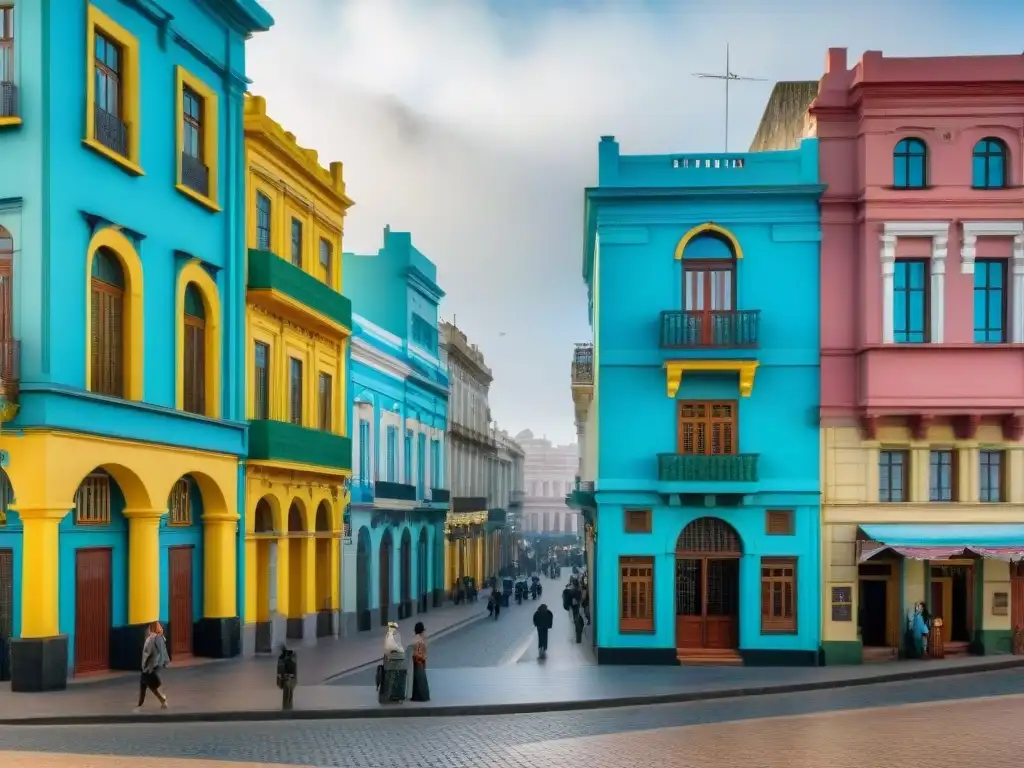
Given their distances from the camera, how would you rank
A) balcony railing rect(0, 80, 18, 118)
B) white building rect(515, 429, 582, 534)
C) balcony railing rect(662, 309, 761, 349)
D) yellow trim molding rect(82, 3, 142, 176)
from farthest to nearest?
white building rect(515, 429, 582, 534), balcony railing rect(662, 309, 761, 349), yellow trim molding rect(82, 3, 142, 176), balcony railing rect(0, 80, 18, 118)

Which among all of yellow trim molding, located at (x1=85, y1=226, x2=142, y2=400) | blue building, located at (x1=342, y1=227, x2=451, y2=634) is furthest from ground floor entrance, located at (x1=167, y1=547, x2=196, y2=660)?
blue building, located at (x1=342, y1=227, x2=451, y2=634)

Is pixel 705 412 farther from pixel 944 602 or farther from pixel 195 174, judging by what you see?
pixel 195 174

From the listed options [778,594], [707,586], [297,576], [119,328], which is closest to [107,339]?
[119,328]

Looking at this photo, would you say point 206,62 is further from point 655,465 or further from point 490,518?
point 490,518

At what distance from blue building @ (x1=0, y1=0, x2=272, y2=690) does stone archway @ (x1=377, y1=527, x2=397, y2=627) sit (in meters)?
13.9

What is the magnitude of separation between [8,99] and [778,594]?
1721 centimetres

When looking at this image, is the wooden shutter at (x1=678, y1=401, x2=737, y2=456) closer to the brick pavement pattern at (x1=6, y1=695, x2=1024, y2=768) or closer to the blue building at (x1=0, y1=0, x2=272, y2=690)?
the brick pavement pattern at (x1=6, y1=695, x2=1024, y2=768)

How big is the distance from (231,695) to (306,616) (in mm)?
11305

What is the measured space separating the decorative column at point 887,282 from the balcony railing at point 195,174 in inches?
540

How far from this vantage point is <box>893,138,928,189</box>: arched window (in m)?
26.8

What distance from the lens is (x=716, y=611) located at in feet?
88.9

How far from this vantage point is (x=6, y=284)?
20766mm

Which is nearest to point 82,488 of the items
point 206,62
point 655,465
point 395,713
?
point 395,713

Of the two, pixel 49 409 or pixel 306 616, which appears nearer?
pixel 49 409
